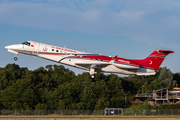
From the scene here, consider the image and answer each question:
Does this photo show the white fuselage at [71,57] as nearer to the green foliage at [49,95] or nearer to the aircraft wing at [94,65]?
the aircraft wing at [94,65]

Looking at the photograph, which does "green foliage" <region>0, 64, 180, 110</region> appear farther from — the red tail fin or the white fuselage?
the white fuselage

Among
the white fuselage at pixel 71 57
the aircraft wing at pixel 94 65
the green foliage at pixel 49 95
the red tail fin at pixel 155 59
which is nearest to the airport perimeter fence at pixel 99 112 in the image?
the green foliage at pixel 49 95

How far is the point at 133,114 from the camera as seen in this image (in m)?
40.9

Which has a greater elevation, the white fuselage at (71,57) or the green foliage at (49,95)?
the white fuselage at (71,57)

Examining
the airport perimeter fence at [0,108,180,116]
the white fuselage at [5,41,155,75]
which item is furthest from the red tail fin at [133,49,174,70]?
the airport perimeter fence at [0,108,180,116]

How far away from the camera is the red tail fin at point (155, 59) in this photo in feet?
116

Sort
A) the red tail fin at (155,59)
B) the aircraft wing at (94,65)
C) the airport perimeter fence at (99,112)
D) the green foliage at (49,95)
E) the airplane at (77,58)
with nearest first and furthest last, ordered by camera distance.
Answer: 1. the aircraft wing at (94,65)
2. the airplane at (77,58)
3. the red tail fin at (155,59)
4. the airport perimeter fence at (99,112)
5. the green foliage at (49,95)

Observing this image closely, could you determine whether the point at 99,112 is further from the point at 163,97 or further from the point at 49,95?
the point at 163,97

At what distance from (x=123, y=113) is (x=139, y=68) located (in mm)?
10428

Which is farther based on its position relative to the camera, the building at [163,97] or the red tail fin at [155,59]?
the building at [163,97]

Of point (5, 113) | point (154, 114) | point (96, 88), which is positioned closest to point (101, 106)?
point (96, 88)

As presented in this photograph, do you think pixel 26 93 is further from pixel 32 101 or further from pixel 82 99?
pixel 82 99

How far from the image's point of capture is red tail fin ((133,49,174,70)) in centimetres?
3534

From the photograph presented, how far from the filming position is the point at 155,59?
35.6m
